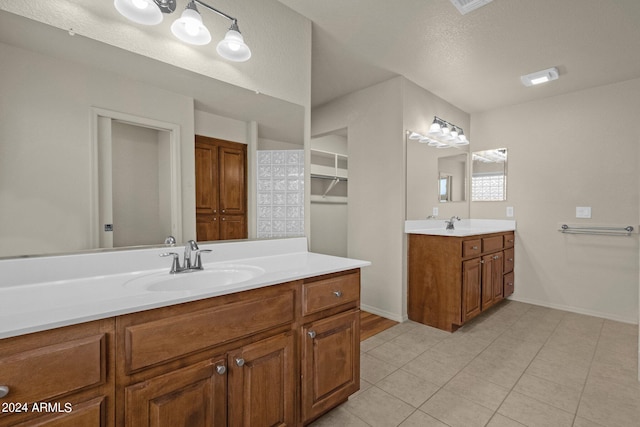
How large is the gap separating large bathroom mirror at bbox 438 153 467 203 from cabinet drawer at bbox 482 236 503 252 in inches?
26.1

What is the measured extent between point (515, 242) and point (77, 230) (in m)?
4.07

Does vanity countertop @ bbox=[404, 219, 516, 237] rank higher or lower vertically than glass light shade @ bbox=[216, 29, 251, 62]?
lower

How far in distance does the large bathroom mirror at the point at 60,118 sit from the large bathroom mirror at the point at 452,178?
9.37 feet

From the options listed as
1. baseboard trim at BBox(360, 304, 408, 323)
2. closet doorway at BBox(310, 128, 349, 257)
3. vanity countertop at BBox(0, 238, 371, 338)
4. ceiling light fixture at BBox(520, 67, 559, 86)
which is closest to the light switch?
ceiling light fixture at BBox(520, 67, 559, 86)

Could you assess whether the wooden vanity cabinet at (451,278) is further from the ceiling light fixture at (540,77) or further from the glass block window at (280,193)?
the ceiling light fixture at (540,77)

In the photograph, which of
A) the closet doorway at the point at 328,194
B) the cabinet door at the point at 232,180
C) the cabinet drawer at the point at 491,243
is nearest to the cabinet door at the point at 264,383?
the cabinet door at the point at 232,180

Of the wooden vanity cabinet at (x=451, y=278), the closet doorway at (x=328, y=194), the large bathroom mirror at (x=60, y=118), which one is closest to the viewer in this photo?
the large bathroom mirror at (x=60, y=118)

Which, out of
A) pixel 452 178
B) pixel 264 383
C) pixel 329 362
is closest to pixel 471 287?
pixel 452 178

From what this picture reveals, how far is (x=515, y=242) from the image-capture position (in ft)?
11.3

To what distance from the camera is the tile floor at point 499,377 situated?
151cm

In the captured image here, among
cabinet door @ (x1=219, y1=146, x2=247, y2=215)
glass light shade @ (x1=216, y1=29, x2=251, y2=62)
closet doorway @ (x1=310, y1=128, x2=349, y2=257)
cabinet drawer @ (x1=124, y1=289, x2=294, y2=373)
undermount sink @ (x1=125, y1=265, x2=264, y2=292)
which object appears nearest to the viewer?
cabinet drawer @ (x1=124, y1=289, x2=294, y2=373)

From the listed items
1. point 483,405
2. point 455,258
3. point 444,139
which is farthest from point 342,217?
point 483,405

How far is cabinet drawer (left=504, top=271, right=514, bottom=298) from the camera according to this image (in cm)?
323

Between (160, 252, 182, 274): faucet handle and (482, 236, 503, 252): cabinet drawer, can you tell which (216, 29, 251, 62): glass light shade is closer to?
(160, 252, 182, 274): faucet handle
